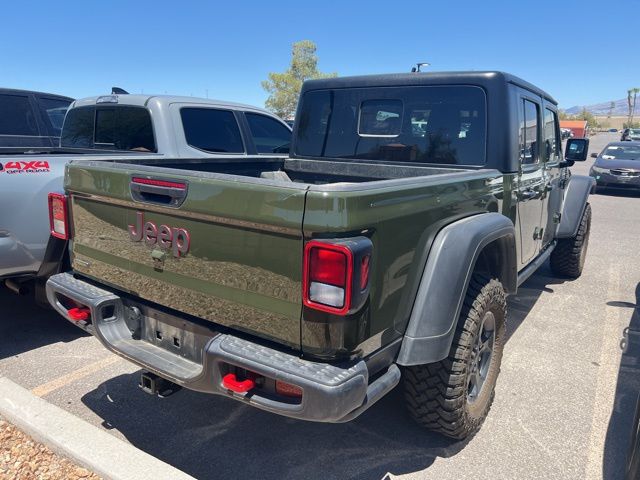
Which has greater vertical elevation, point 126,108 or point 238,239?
point 126,108

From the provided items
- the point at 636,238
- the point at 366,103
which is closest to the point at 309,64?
the point at 636,238

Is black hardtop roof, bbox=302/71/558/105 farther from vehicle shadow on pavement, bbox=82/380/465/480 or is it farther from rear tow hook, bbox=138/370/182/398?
rear tow hook, bbox=138/370/182/398

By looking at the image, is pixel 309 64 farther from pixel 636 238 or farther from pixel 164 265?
pixel 164 265

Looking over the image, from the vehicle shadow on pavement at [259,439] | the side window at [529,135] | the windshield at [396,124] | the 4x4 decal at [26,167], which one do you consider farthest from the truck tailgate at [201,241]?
the side window at [529,135]

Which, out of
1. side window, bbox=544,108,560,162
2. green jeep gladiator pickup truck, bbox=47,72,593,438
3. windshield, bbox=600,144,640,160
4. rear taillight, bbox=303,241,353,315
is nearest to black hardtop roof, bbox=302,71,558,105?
green jeep gladiator pickup truck, bbox=47,72,593,438

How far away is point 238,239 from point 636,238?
865cm

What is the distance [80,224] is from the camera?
116 inches

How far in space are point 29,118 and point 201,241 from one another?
16.4ft

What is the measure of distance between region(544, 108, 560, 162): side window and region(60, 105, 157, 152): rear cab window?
3.56 meters

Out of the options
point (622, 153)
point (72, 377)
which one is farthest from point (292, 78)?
point (72, 377)

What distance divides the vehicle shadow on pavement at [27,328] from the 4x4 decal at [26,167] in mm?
1395

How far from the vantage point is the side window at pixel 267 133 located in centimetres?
600

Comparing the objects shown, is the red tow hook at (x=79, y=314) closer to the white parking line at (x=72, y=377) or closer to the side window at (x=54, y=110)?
the white parking line at (x=72, y=377)

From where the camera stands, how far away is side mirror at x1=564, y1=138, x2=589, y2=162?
5367 millimetres
